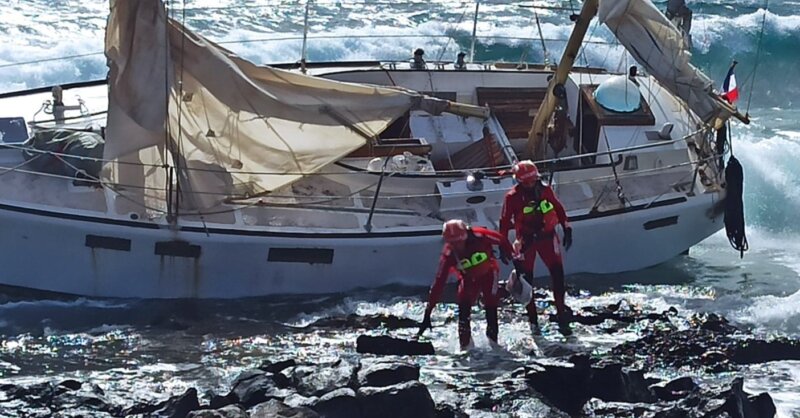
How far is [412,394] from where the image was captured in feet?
39.2

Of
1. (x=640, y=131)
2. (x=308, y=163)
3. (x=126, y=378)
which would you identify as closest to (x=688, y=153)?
(x=640, y=131)

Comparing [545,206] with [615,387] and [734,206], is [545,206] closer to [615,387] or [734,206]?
[615,387]

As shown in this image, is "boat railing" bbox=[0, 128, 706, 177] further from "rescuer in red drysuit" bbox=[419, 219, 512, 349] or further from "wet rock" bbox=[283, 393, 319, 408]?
"wet rock" bbox=[283, 393, 319, 408]

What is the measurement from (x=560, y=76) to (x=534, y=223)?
3.34 meters

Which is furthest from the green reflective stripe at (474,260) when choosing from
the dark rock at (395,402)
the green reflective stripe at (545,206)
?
the dark rock at (395,402)

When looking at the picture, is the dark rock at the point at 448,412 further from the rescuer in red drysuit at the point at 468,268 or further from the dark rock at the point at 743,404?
the dark rock at the point at 743,404

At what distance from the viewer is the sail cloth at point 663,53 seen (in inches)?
691

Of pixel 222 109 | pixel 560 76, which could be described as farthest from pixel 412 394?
pixel 560 76

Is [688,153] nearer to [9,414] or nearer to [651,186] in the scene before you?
[651,186]

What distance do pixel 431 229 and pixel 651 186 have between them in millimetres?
3370

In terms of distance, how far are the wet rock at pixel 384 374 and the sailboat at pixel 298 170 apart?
3554 mm

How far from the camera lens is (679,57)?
57.8 ft

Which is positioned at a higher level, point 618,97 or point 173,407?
point 618,97

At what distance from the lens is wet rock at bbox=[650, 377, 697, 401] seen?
42.1 ft
